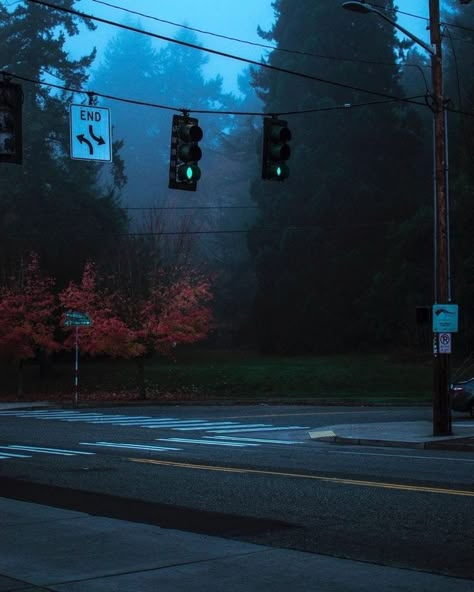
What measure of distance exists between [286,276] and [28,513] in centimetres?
5084

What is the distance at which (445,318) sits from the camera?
21031mm

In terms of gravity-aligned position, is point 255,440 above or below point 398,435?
below

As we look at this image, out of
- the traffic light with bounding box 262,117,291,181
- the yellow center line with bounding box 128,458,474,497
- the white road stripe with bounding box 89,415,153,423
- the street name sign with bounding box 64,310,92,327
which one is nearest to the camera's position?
the yellow center line with bounding box 128,458,474,497

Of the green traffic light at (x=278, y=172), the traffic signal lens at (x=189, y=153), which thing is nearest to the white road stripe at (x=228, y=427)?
the green traffic light at (x=278, y=172)

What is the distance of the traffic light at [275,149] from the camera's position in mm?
16250

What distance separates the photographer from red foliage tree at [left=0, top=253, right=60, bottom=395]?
42250 mm

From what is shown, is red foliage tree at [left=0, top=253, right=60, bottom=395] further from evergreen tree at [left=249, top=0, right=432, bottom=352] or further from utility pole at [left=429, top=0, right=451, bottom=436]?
utility pole at [left=429, top=0, right=451, bottom=436]

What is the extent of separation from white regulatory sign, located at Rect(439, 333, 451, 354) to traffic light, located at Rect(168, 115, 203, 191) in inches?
319

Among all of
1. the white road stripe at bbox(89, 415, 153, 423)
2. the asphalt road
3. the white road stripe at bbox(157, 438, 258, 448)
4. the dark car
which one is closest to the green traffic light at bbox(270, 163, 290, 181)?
the asphalt road

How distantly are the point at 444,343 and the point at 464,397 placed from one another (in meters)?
8.40

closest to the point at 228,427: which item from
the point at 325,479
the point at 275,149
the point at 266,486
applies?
the point at 275,149

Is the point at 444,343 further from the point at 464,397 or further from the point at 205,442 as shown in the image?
the point at 464,397

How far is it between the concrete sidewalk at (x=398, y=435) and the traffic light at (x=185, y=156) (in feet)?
26.2

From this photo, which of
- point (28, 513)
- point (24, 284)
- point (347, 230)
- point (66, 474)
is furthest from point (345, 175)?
point (28, 513)
